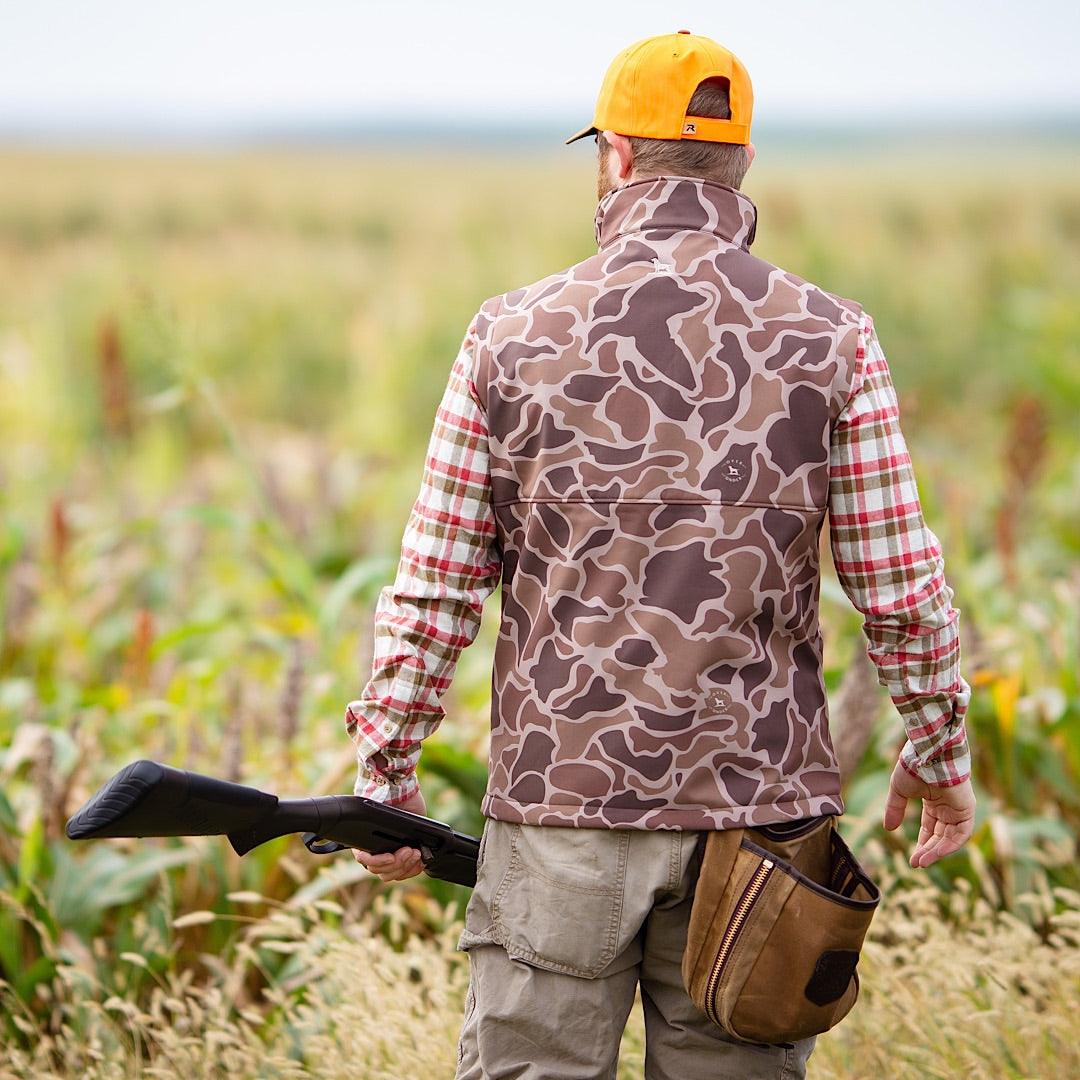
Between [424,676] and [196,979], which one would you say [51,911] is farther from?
[424,676]

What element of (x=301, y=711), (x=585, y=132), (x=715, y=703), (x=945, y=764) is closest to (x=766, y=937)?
(x=715, y=703)

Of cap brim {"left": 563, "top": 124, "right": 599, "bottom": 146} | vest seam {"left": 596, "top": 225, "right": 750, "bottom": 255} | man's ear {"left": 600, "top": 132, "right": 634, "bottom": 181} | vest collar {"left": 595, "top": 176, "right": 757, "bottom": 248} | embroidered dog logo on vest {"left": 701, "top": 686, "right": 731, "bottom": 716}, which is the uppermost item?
cap brim {"left": 563, "top": 124, "right": 599, "bottom": 146}

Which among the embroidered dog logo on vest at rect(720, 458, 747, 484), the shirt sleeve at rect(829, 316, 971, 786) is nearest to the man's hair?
the shirt sleeve at rect(829, 316, 971, 786)

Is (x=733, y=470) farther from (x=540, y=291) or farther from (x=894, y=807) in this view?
(x=894, y=807)

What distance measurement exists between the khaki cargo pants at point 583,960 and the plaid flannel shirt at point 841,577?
0.24 metres

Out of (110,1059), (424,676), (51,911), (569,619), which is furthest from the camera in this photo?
(51,911)

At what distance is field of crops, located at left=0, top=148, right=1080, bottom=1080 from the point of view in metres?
2.56

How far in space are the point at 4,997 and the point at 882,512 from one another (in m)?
2.07

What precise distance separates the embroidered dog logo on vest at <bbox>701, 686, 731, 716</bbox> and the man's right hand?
41 centimetres

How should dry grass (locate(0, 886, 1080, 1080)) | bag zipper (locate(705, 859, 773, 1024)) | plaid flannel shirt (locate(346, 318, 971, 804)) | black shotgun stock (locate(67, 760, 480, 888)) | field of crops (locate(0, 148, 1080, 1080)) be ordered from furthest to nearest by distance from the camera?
1. field of crops (locate(0, 148, 1080, 1080))
2. dry grass (locate(0, 886, 1080, 1080))
3. plaid flannel shirt (locate(346, 318, 971, 804))
4. bag zipper (locate(705, 859, 773, 1024))
5. black shotgun stock (locate(67, 760, 480, 888))

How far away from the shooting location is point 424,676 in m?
1.90

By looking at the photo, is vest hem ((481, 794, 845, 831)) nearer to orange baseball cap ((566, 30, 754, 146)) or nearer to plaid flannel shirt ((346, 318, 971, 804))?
plaid flannel shirt ((346, 318, 971, 804))

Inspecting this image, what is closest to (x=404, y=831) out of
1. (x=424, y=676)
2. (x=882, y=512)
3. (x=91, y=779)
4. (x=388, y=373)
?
(x=424, y=676)

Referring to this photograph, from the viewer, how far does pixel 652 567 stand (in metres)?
1.76
